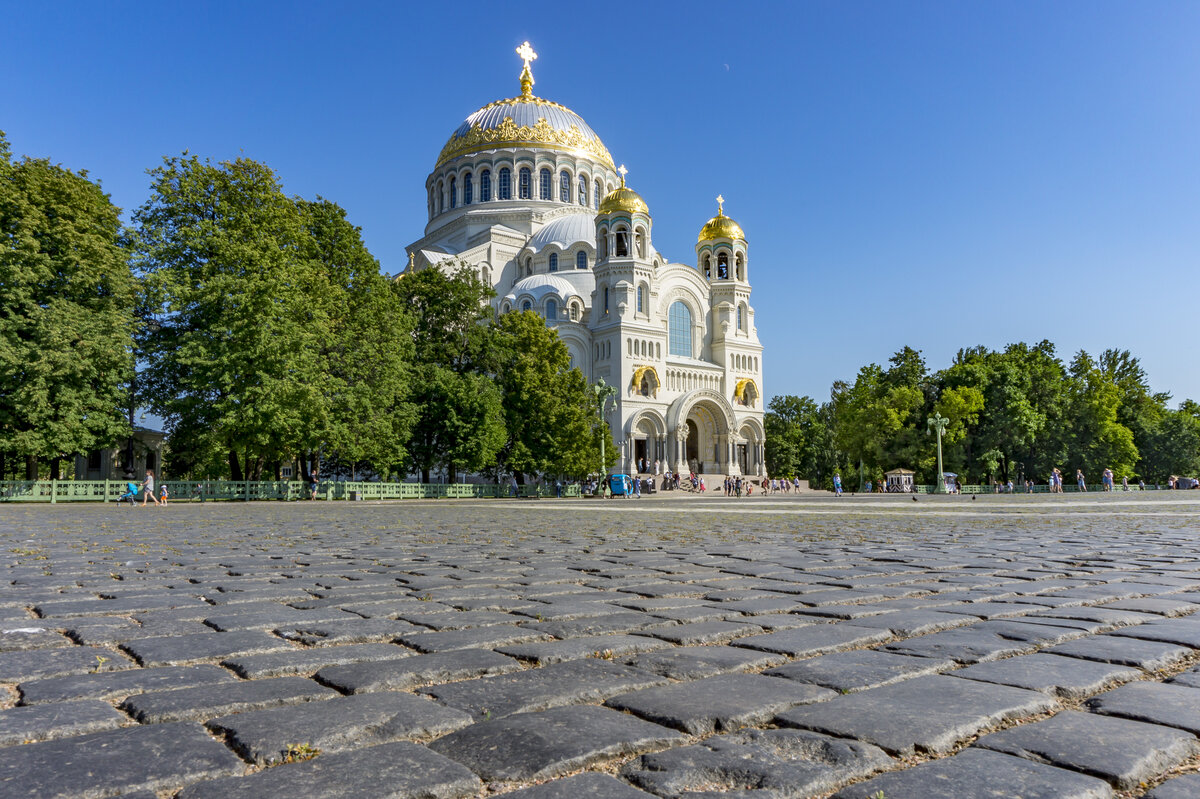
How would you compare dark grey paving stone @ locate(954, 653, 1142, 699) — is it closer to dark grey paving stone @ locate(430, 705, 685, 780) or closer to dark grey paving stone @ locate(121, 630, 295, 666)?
dark grey paving stone @ locate(430, 705, 685, 780)

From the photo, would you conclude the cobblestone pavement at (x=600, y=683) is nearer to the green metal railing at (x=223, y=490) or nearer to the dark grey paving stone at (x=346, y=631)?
the dark grey paving stone at (x=346, y=631)

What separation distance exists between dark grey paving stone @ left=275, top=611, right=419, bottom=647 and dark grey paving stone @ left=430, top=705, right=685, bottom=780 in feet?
4.31

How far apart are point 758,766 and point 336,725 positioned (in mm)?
1055

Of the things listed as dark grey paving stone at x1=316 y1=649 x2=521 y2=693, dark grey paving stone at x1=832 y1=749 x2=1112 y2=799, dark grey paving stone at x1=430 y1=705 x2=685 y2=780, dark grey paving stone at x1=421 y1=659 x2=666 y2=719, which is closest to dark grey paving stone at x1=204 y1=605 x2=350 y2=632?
dark grey paving stone at x1=316 y1=649 x2=521 y2=693

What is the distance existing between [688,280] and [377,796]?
57470mm

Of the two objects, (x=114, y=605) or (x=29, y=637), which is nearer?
(x=29, y=637)

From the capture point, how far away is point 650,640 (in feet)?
10.6

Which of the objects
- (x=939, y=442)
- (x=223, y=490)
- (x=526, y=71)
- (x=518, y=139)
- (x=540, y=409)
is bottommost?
(x=223, y=490)

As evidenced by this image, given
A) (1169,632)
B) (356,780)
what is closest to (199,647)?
(356,780)

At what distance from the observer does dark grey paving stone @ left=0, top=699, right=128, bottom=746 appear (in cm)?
204

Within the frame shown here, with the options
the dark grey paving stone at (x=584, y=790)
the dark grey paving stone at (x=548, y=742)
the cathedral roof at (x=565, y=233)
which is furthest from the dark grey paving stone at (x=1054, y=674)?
the cathedral roof at (x=565, y=233)

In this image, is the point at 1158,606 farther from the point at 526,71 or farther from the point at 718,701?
the point at 526,71

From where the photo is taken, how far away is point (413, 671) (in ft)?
8.85

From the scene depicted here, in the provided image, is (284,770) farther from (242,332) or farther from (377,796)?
(242,332)
